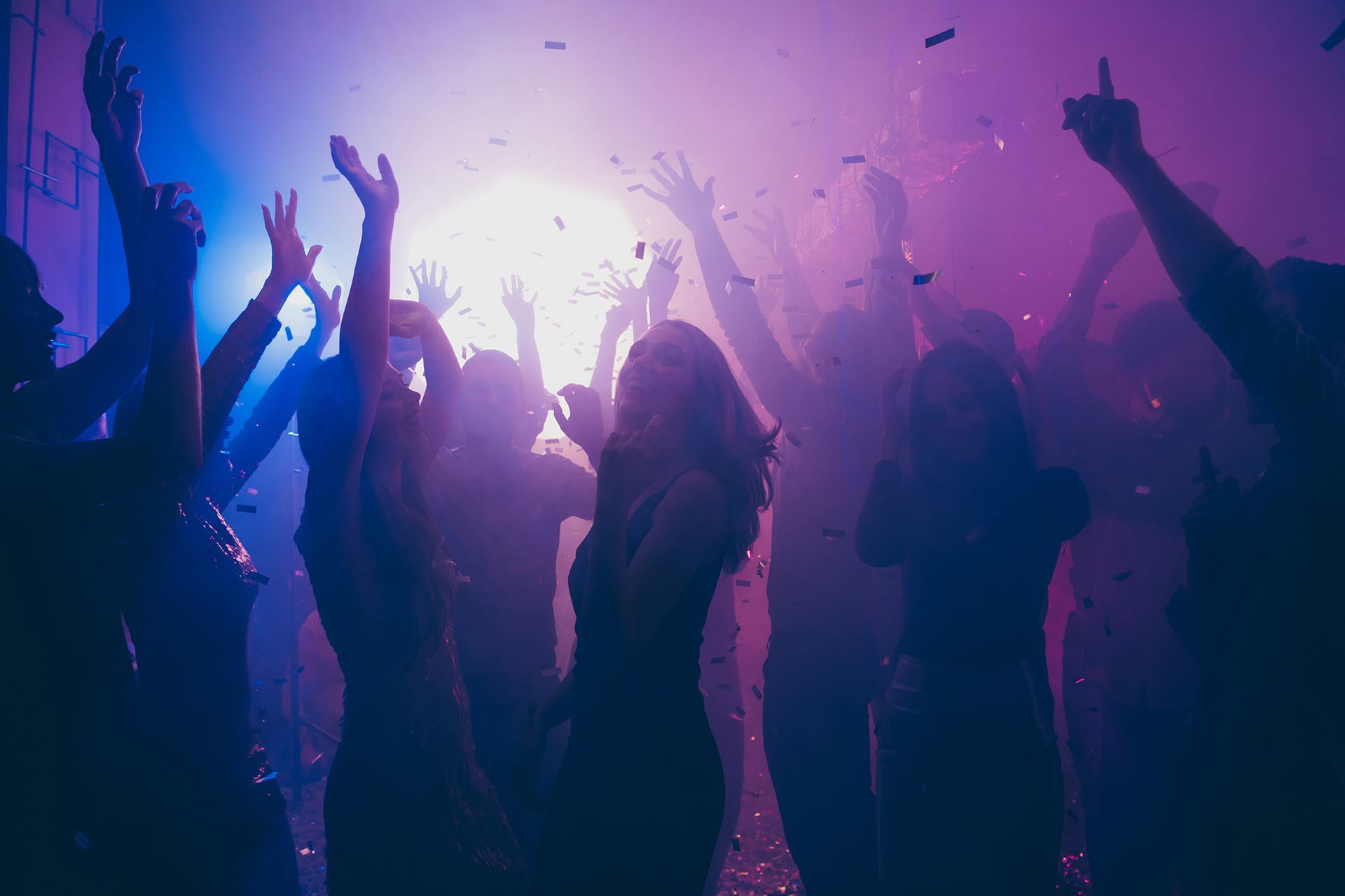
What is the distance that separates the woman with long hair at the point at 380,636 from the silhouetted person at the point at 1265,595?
2159 mm

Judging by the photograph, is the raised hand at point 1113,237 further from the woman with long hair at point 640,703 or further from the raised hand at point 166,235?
the raised hand at point 166,235

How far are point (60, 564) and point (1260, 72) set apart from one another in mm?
5594

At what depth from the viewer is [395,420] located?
1.79 m

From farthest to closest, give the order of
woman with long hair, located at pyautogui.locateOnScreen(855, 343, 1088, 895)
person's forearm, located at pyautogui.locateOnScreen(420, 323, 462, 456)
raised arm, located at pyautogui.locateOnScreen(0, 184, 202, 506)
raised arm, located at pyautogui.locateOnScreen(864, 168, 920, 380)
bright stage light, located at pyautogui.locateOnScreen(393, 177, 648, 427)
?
bright stage light, located at pyautogui.locateOnScreen(393, 177, 648, 427), raised arm, located at pyautogui.locateOnScreen(864, 168, 920, 380), person's forearm, located at pyautogui.locateOnScreen(420, 323, 462, 456), woman with long hair, located at pyautogui.locateOnScreen(855, 343, 1088, 895), raised arm, located at pyautogui.locateOnScreen(0, 184, 202, 506)

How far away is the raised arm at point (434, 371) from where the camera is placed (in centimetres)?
223

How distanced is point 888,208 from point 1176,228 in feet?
7.26

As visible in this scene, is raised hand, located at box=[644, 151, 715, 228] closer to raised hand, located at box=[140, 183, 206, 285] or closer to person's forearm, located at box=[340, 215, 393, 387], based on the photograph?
person's forearm, located at box=[340, 215, 393, 387]

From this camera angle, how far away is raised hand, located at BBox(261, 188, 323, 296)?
6.82 ft

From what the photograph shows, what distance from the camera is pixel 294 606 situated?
5039mm

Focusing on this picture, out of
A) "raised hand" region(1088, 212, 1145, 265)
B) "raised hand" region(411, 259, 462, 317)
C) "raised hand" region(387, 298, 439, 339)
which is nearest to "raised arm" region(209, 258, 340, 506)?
"raised hand" region(387, 298, 439, 339)

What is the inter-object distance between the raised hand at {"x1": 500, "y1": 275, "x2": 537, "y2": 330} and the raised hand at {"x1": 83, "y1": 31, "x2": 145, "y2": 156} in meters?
2.62

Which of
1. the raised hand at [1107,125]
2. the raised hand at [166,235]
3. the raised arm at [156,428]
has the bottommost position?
the raised arm at [156,428]

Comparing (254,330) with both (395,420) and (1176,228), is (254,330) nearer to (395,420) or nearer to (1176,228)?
(395,420)

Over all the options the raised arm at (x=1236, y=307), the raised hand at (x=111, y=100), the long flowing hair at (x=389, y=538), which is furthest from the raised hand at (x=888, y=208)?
the raised hand at (x=111, y=100)
